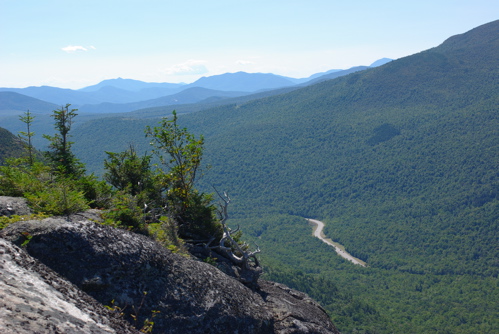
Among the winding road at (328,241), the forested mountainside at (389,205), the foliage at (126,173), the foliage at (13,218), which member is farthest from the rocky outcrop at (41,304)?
the winding road at (328,241)

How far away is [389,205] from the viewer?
446 ft

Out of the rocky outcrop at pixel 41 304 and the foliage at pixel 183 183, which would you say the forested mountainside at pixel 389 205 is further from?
the rocky outcrop at pixel 41 304

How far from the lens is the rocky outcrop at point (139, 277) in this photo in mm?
5688

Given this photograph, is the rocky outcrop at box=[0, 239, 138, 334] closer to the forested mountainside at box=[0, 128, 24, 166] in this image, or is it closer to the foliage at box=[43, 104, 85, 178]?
the foliage at box=[43, 104, 85, 178]

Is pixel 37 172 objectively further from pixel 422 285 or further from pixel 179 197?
pixel 422 285

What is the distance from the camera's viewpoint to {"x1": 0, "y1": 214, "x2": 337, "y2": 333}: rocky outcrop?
18.7 feet

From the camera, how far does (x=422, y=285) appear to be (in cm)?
8475

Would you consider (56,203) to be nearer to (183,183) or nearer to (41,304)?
(41,304)

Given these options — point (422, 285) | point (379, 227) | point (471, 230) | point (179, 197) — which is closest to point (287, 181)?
point (379, 227)

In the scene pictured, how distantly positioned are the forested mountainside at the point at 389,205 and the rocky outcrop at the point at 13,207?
2005 inches

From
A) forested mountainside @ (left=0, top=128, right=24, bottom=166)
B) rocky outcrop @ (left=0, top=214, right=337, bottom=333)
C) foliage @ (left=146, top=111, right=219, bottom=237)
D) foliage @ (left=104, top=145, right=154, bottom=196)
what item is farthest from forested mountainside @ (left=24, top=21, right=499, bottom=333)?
rocky outcrop @ (left=0, top=214, right=337, bottom=333)

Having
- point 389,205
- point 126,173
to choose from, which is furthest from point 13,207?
point 389,205

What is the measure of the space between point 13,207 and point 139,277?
296 cm

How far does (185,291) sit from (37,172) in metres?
6.41
